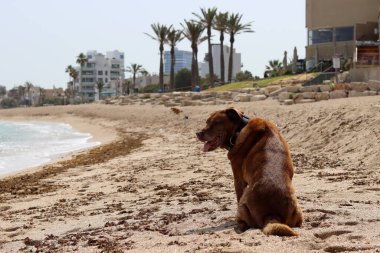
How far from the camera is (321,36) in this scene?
163 feet

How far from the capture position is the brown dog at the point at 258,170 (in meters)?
5.37

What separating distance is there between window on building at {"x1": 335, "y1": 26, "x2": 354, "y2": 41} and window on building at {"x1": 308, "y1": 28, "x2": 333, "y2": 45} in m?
0.69

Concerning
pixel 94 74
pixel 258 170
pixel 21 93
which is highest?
pixel 94 74

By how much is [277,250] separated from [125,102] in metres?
54.4

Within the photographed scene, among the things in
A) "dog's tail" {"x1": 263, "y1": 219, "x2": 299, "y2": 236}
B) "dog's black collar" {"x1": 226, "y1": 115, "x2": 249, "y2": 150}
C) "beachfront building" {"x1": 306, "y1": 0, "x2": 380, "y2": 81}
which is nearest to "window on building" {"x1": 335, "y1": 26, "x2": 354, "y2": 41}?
"beachfront building" {"x1": 306, "y1": 0, "x2": 380, "y2": 81}

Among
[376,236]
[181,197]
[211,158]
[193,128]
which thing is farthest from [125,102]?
[376,236]

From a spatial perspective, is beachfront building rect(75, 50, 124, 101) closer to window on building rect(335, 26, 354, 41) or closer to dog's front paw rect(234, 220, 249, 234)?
window on building rect(335, 26, 354, 41)

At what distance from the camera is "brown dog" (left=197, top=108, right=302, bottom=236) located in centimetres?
537

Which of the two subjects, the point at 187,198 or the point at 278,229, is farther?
the point at 187,198

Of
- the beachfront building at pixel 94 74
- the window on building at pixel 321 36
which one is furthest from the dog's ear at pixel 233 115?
the beachfront building at pixel 94 74

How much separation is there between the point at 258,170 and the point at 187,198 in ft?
9.75

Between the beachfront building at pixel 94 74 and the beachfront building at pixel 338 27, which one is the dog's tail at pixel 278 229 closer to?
the beachfront building at pixel 338 27

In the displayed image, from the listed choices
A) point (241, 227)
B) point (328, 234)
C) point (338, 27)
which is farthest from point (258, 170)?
point (338, 27)

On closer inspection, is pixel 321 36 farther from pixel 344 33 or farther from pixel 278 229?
pixel 278 229
